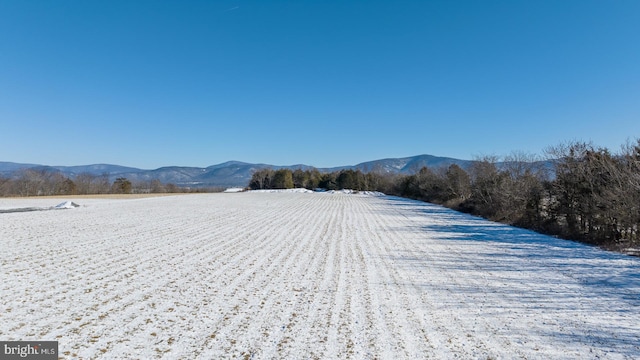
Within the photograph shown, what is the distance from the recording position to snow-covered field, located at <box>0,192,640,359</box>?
4.16 metres

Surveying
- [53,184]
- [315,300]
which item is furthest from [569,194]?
[53,184]

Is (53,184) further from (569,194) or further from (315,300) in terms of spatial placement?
(569,194)

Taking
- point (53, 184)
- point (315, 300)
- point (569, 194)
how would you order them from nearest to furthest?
point (315, 300)
point (569, 194)
point (53, 184)

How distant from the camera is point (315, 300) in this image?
5.89m

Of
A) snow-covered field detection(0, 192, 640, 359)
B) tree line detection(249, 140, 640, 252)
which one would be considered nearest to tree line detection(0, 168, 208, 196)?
snow-covered field detection(0, 192, 640, 359)

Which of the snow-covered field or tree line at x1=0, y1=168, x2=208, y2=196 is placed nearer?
the snow-covered field

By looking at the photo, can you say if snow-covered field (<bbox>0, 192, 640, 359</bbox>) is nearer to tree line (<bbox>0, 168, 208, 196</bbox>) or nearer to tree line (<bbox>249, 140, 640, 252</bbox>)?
tree line (<bbox>249, 140, 640, 252</bbox>)

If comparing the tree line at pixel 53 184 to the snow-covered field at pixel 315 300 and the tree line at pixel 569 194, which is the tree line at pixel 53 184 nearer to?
the snow-covered field at pixel 315 300

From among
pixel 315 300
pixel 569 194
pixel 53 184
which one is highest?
pixel 53 184

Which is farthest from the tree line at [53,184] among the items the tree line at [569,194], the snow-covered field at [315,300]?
the tree line at [569,194]

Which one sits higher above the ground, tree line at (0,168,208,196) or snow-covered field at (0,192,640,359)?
tree line at (0,168,208,196)

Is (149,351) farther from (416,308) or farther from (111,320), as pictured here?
(416,308)

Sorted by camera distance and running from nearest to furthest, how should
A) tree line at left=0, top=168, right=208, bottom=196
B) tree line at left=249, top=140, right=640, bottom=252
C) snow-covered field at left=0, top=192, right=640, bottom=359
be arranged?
snow-covered field at left=0, top=192, right=640, bottom=359 < tree line at left=249, top=140, right=640, bottom=252 < tree line at left=0, top=168, right=208, bottom=196

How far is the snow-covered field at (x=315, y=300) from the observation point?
4.16 m
